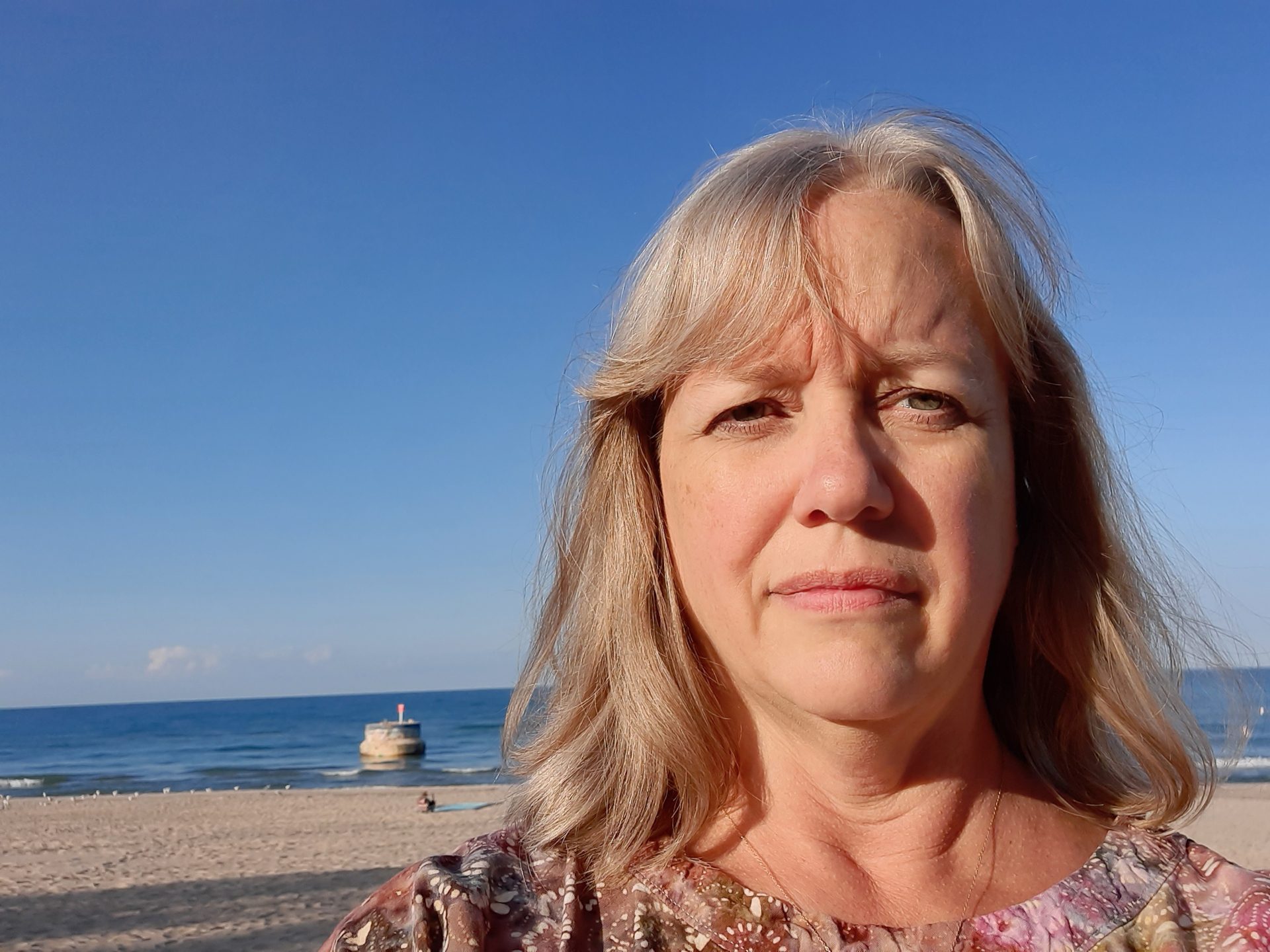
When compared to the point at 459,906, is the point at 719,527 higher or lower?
higher

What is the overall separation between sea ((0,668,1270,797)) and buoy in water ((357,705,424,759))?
1.56ft

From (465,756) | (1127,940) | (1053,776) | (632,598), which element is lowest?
(465,756)

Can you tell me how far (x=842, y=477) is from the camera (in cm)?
138

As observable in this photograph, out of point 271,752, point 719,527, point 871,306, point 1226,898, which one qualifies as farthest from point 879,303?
point 271,752

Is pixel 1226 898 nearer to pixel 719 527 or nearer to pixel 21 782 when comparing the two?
pixel 719 527

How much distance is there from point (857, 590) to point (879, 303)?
1.37 feet

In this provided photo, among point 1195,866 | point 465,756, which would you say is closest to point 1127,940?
point 1195,866

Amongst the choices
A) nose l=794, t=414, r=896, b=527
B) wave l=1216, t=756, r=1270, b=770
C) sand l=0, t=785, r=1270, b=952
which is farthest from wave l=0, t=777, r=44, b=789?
nose l=794, t=414, r=896, b=527

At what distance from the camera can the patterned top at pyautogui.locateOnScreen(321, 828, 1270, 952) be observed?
1.42 meters

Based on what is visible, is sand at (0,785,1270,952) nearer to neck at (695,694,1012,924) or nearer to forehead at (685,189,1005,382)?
neck at (695,694,1012,924)

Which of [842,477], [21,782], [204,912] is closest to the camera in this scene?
[842,477]

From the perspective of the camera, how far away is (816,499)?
139cm

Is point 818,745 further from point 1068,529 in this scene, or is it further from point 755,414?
point 1068,529

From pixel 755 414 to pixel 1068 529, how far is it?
718 mm
